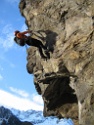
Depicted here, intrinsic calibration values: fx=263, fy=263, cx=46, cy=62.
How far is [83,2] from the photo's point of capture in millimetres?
22359

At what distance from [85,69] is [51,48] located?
430cm

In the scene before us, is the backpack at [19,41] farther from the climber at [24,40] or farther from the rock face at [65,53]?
the rock face at [65,53]

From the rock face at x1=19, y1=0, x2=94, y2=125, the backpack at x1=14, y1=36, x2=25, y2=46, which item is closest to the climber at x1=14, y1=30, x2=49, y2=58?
the backpack at x1=14, y1=36, x2=25, y2=46

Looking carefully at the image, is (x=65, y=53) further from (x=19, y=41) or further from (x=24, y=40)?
(x=19, y=41)

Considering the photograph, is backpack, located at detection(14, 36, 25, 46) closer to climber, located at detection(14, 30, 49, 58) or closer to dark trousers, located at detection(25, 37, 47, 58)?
climber, located at detection(14, 30, 49, 58)

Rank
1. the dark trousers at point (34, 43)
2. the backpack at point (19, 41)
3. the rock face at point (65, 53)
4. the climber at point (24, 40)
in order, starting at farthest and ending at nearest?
1. the dark trousers at point (34, 43)
2. the backpack at point (19, 41)
3. the climber at point (24, 40)
4. the rock face at point (65, 53)

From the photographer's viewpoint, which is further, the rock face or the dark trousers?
the dark trousers

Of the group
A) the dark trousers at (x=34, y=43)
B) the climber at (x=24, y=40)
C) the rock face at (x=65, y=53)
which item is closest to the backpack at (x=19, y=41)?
the climber at (x=24, y=40)

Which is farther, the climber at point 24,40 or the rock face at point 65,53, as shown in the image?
the climber at point 24,40

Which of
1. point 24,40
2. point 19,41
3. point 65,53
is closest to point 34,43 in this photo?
point 24,40

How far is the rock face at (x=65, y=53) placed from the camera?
68.3 ft

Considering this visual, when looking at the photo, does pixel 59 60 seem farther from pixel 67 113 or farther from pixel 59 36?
pixel 67 113

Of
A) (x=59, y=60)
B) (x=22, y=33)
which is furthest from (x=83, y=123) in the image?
(x=22, y=33)

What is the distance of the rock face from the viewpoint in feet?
68.3
